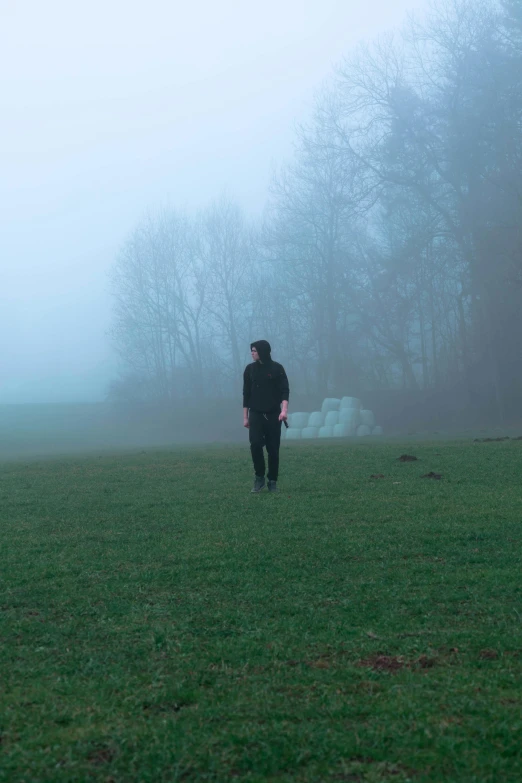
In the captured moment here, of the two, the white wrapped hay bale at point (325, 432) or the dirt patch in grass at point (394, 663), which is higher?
the white wrapped hay bale at point (325, 432)

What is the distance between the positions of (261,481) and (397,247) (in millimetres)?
32907

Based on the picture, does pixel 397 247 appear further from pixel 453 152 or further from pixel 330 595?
pixel 330 595

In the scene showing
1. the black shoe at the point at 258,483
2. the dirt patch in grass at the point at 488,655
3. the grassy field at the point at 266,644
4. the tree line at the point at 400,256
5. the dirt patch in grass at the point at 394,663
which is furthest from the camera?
the tree line at the point at 400,256

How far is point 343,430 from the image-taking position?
3947 centimetres

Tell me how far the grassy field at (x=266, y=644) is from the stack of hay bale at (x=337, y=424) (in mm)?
29019

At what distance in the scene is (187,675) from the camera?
431cm

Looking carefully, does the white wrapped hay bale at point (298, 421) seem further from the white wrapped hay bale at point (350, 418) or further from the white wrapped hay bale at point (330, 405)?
the white wrapped hay bale at point (350, 418)

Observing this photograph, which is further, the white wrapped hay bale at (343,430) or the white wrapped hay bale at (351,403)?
the white wrapped hay bale at (351,403)

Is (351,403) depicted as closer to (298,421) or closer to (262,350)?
(298,421)

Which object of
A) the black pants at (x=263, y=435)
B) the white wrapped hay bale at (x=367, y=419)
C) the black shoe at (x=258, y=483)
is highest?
the white wrapped hay bale at (x=367, y=419)

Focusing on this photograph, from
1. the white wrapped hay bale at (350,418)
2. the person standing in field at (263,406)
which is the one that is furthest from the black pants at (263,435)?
the white wrapped hay bale at (350,418)

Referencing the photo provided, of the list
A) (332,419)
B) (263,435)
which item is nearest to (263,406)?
(263,435)

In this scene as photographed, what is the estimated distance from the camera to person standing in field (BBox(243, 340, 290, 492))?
1235 centimetres

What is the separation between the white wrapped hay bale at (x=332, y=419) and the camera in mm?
40406
